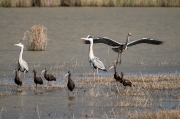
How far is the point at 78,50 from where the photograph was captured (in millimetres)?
22094

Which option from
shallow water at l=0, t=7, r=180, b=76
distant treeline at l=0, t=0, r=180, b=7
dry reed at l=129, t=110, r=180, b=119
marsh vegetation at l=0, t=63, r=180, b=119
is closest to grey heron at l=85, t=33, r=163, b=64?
shallow water at l=0, t=7, r=180, b=76

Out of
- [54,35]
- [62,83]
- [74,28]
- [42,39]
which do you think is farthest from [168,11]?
[62,83]

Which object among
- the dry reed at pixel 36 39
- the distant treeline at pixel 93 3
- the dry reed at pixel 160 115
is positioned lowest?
the distant treeline at pixel 93 3

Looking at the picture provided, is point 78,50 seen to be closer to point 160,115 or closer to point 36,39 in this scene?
point 36,39

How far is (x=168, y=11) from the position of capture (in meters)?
40.1

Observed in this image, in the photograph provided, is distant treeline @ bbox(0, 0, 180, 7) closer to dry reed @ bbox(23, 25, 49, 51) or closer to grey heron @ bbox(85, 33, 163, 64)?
dry reed @ bbox(23, 25, 49, 51)

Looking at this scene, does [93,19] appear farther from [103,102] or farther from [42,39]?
[103,102]

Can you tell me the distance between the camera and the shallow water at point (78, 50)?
11406mm

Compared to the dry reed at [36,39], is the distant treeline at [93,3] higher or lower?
lower

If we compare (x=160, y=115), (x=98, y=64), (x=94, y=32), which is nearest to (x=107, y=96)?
(x=160, y=115)

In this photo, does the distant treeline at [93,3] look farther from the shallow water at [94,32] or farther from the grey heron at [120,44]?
the grey heron at [120,44]

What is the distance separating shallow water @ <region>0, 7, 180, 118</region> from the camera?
37.4ft

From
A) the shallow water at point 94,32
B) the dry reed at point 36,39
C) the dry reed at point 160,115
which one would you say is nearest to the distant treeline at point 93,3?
the shallow water at point 94,32

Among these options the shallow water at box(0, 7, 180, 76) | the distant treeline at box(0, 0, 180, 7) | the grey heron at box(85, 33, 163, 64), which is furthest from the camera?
the distant treeline at box(0, 0, 180, 7)
